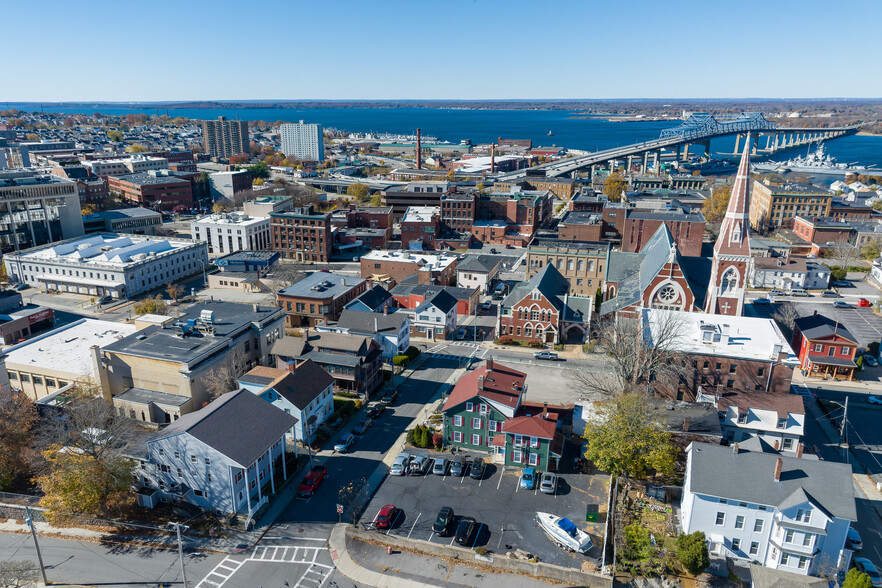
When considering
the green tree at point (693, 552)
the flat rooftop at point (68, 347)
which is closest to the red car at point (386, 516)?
the green tree at point (693, 552)

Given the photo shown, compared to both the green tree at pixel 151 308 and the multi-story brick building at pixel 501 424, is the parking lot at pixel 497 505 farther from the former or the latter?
the green tree at pixel 151 308

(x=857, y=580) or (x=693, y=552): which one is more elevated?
(x=857, y=580)

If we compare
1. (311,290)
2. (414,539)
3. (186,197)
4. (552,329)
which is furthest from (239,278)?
(186,197)

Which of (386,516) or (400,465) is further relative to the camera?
(400,465)

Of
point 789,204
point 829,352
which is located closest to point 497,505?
point 829,352

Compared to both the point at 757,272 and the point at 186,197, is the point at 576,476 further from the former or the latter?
the point at 186,197

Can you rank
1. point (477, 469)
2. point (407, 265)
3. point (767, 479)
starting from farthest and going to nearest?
point (407, 265)
point (477, 469)
point (767, 479)

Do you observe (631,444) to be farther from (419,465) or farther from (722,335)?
(722,335)
